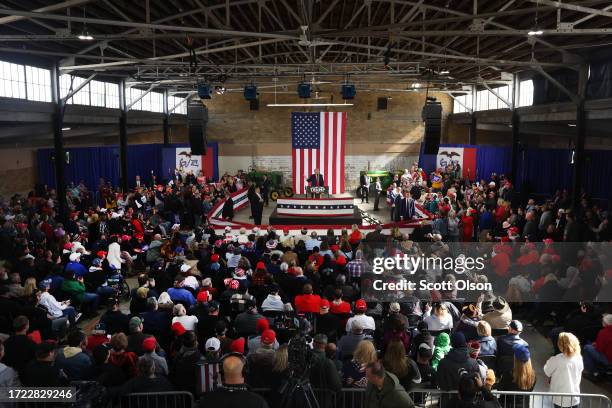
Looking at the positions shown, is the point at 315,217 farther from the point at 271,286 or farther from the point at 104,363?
the point at 104,363

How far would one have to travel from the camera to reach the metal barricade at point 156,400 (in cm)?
433

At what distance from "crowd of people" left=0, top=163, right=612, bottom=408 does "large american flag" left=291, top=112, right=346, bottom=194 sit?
7.53 metres

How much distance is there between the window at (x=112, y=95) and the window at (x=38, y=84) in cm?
448

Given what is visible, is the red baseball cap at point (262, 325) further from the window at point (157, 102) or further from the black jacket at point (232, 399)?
the window at point (157, 102)

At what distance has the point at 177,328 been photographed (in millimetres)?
5660

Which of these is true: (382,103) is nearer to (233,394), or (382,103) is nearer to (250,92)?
(250,92)

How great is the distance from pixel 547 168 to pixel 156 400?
55.0ft

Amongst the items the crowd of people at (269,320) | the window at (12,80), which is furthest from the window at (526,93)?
the window at (12,80)

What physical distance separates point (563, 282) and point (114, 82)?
57.1 ft

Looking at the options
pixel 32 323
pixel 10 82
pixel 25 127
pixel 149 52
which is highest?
pixel 149 52

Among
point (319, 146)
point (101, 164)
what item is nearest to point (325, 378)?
point (319, 146)

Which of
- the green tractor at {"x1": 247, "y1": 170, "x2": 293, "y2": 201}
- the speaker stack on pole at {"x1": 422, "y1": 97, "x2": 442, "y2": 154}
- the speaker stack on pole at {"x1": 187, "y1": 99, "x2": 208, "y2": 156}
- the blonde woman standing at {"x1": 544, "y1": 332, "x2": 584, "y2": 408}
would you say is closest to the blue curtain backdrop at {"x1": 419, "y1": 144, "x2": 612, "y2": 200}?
the speaker stack on pole at {"x1": 422, "y1": 97, "x2": 442, "y2": 154}

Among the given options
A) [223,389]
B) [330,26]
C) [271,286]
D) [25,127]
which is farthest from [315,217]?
[223,389]

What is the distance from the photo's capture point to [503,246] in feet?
32.2
